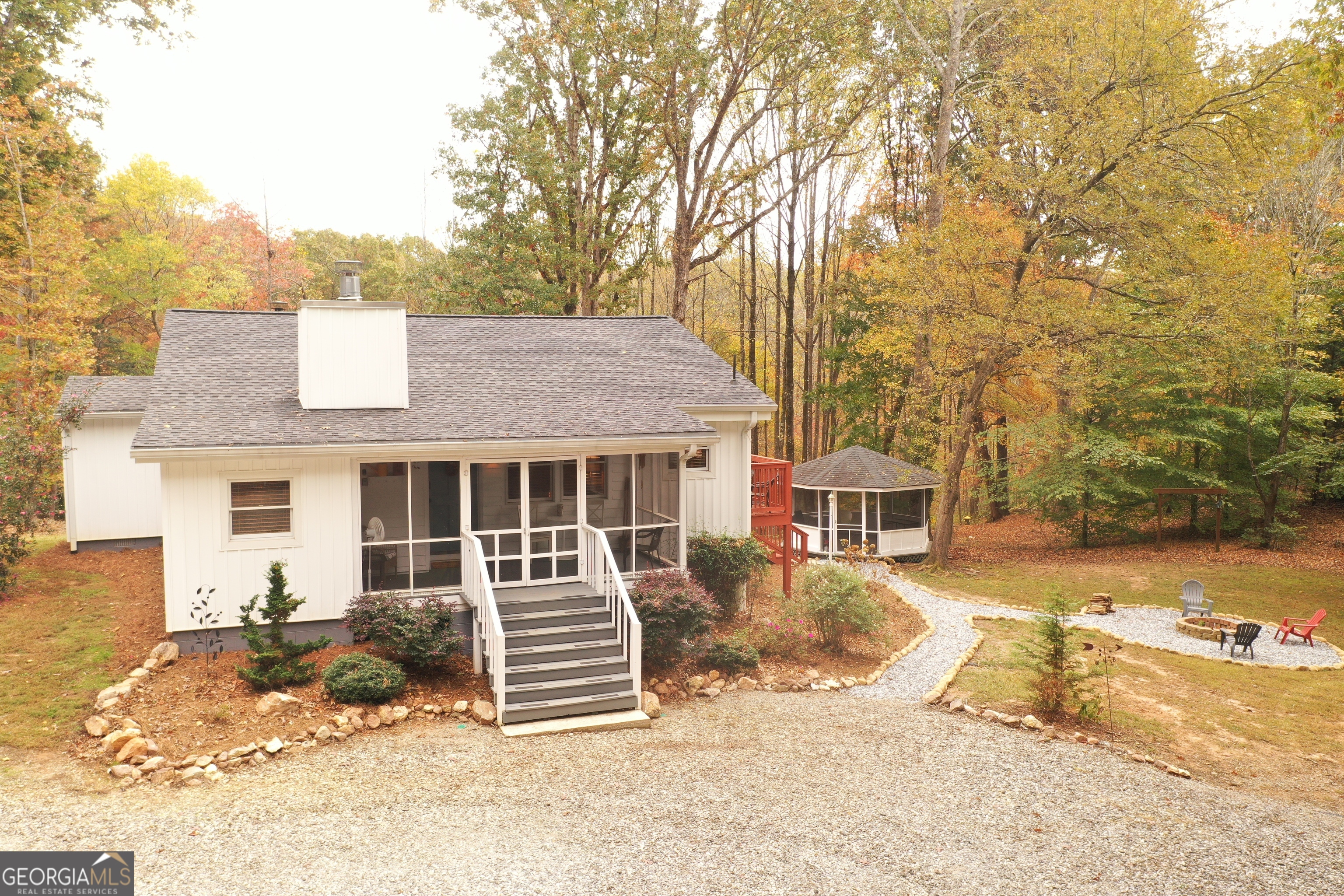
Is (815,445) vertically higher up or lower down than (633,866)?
higher up

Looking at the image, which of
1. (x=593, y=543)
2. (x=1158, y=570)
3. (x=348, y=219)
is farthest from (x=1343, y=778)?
(x=348, y=219)

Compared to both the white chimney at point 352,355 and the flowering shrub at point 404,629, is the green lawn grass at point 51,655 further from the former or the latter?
the white chimney at point 352,355

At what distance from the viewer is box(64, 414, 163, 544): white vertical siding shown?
52.6ft

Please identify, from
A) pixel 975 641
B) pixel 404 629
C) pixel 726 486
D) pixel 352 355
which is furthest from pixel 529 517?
pixel 975 641

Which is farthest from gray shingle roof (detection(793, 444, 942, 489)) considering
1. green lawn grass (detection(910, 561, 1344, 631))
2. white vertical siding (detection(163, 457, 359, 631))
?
white vertical siding (detection(163, 457, 359, 631))

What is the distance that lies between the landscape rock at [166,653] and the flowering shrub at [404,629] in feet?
7.19

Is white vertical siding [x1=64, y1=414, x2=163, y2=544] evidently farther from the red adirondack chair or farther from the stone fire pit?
the red adirondack chair

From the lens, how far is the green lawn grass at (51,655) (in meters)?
8.43

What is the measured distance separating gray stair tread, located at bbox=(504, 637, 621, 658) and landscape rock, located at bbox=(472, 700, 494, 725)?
1.86 feet

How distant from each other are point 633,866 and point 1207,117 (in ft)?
71.2

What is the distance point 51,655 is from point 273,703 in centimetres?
376

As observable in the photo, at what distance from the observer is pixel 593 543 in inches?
458

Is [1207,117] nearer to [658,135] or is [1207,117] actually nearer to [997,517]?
[658,135]

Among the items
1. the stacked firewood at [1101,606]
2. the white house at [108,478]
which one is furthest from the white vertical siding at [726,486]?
the white house at [108,478]
